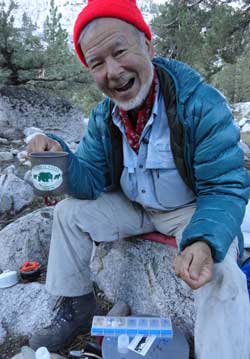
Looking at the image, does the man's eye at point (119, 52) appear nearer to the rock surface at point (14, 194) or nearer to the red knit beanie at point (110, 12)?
the red knit beanie at point (110, 12)

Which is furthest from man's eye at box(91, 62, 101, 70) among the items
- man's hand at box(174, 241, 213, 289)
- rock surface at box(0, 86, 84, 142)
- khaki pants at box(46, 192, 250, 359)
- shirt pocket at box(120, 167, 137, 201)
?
rock surface at box(0, 86, 84, 142)

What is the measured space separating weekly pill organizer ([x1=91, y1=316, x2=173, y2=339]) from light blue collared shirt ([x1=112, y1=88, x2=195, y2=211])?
600 millimetres

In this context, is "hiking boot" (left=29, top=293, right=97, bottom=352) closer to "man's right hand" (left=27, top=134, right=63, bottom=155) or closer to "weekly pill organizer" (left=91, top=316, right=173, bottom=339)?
"weekly pill organizer" (left=91, top=316, right=173, bottom=339)

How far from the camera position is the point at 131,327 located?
6.15 ft

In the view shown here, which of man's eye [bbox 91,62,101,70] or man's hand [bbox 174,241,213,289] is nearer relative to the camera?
man's hand [bbox 174,241,213,289]

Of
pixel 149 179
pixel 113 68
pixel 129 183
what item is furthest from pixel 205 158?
pixel 113 68

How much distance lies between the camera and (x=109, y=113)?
218 centimetres

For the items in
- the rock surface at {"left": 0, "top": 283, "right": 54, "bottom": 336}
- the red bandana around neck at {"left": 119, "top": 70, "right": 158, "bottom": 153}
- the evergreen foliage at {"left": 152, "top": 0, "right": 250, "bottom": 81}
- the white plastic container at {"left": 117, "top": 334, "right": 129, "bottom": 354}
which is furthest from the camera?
the evergreen foliage at {"left": 152, "top": 0, "right": 250, "bottom": 81}

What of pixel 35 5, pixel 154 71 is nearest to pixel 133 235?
Result: pixel 154 71

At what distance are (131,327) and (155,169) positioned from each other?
803mm

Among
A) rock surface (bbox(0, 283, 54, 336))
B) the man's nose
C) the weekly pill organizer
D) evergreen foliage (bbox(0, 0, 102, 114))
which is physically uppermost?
evergreen foliage (bbox(0, 0, 102, 114))

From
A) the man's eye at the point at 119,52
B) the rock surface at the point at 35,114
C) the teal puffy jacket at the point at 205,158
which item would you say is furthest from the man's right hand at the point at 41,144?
the rock surface at the point at 35,114

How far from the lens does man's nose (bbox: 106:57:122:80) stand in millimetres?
1903

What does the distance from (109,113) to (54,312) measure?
1.20m
